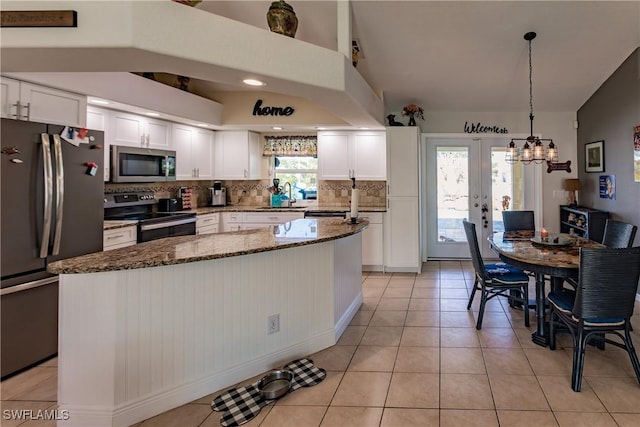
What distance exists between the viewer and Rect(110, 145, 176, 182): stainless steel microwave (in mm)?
3922

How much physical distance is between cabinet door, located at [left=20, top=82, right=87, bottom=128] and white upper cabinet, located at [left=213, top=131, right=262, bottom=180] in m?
2.56

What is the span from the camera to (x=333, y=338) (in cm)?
307

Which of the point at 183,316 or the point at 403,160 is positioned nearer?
the point at 183,316

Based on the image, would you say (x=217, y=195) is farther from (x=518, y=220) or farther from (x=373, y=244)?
(x=518, y=220)

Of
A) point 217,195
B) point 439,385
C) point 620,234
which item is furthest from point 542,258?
point 217,195

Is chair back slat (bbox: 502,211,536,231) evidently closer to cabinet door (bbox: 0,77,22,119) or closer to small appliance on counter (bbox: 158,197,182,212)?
small appliance on counter (bbox: 158,197,182,212)

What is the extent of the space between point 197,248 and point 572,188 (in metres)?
5.40

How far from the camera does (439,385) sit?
2.44 meters

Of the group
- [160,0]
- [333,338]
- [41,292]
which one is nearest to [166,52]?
[160,0]

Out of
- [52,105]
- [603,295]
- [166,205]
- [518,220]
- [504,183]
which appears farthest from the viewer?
[504,183]

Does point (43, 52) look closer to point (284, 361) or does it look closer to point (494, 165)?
point (284, 361)

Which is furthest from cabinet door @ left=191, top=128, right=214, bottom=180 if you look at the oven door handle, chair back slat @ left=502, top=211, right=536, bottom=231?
chair back slat @ left=502, top=211, right=536, bottom=231

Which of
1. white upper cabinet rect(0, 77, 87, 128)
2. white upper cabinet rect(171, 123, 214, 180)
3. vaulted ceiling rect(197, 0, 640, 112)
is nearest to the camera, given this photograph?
white upper cabinet rect(0, 77, 87, 128)

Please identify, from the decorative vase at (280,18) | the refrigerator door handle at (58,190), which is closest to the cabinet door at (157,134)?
the refrigerator door handle at (58,190)
